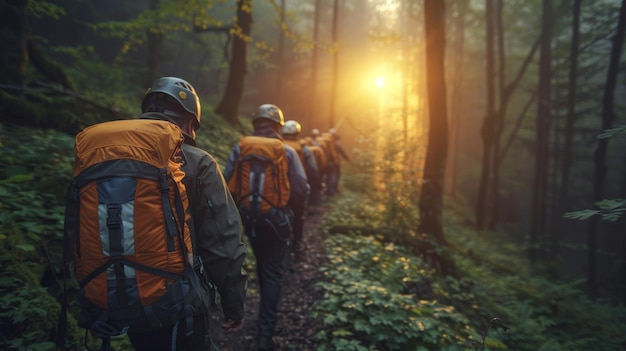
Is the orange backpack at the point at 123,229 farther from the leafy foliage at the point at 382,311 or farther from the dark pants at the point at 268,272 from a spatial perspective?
the leafy foliage at the point at 382,311

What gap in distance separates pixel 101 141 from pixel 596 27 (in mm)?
18679

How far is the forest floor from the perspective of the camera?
13.2 ft

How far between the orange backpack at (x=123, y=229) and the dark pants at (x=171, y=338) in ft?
0.54

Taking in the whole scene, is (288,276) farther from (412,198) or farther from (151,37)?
(151,37)

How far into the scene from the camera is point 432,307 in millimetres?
4723

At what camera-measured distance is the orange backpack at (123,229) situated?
1.71 metres

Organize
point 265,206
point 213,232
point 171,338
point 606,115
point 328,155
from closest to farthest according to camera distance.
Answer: point 171,338, point 213,232, point 265,206, point 606,115, point 328,155

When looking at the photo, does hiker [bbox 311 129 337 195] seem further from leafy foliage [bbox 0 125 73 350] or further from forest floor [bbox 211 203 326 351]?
leafy foliage [bbox 0 125 73 350]

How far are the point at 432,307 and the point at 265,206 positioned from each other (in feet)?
9.11

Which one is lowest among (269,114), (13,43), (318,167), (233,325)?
(233,325)

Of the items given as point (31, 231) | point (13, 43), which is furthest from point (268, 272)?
point (13, 43)

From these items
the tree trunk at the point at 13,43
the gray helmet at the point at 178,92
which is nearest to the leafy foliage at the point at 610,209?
the gray helmet at the point at 178,92

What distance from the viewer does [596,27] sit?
1400cm

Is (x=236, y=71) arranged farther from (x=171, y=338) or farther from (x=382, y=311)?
(x=171, y=338)
